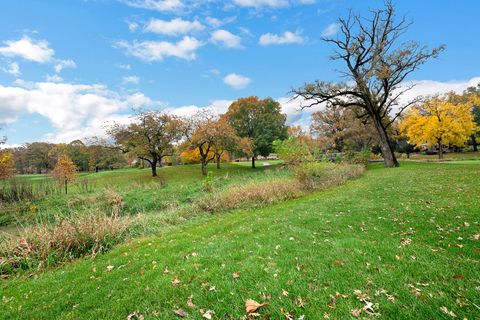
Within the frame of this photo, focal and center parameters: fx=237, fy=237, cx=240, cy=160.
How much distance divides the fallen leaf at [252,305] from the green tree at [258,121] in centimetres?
3055

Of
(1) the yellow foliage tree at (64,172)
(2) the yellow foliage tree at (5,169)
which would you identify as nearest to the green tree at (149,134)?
(1) the yellow foliage tree at (64,172)

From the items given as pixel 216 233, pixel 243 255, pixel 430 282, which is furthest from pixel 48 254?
pixel 430 282

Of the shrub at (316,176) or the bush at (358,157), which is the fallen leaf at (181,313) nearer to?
the shrub at (316,176)

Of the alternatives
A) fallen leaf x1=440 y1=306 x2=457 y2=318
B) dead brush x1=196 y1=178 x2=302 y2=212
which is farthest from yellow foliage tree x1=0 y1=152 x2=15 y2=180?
fallen leaf x1=440 y1=306 x2=457 y2=318

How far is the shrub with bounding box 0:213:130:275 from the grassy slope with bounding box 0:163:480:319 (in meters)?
0.84

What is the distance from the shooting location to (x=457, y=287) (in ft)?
9.91

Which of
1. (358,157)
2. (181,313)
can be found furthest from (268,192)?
(358,157)

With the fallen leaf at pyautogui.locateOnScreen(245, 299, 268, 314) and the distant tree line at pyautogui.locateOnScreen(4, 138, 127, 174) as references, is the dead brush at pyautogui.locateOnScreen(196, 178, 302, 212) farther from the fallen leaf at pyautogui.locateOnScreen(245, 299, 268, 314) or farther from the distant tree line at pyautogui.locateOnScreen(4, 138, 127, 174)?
the distant tree line at pyautogui.locateOnScreen(4, 138, 127, 174)

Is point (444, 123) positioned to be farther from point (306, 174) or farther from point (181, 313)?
point (181, 313)

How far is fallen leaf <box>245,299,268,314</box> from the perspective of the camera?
9.66ft

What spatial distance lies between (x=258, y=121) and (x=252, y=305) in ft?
112

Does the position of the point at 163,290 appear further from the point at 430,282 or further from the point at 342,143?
the point at 342,143

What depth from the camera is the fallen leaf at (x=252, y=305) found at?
2.94m

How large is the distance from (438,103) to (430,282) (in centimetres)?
3928
